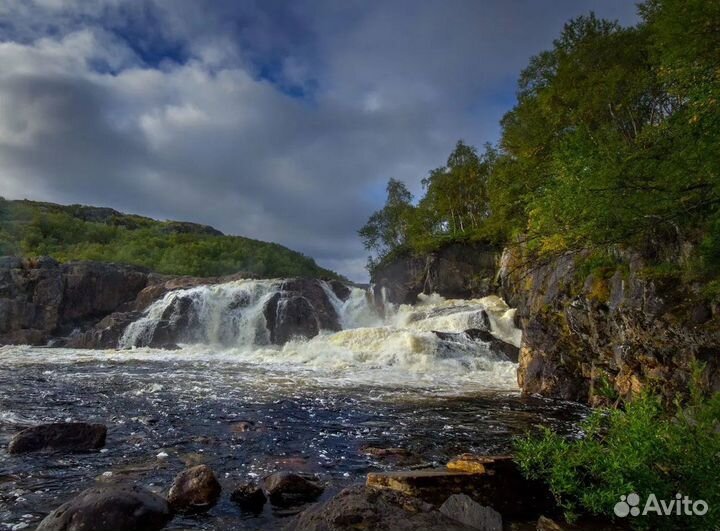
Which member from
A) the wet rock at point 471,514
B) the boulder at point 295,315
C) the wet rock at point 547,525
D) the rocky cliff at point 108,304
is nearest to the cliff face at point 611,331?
the wet rock at point 547,525

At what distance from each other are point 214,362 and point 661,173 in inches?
842

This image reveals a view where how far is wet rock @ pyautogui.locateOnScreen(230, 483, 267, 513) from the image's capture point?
→ 5898 mm

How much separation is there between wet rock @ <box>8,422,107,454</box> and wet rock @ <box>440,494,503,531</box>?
6739 millimetres

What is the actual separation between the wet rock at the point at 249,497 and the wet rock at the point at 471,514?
100 inches

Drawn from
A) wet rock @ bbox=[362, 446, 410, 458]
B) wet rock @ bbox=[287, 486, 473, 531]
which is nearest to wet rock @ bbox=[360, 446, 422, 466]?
wet rock @ bbox=[362, 446, 410, 458]

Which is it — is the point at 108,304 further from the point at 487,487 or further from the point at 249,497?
the point at 487,487

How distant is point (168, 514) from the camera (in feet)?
17.9

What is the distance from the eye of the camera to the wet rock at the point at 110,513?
190 inches

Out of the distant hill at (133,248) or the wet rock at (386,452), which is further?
the distant hill at (133,248)

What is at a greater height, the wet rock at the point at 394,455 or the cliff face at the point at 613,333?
the cliff face at the point at 613,333

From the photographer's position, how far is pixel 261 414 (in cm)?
1135

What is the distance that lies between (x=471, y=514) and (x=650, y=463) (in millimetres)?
1831

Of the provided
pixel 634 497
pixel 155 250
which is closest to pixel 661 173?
pixel 634 497

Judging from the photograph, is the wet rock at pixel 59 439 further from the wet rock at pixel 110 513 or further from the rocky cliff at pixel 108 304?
the rocky cliff at pixel 108 304
